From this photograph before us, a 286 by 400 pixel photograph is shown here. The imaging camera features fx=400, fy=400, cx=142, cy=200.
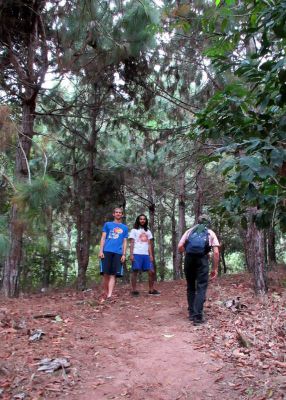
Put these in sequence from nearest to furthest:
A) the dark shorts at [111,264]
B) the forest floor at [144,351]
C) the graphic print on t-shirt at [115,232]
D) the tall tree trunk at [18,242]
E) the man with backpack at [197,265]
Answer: the forest floor at [144,351] < the man with backpack at [197,265] < the dark shorts at [111,264] < the graphic print on t-shirt at [115,232] < the tall tree trunk at [18,242]

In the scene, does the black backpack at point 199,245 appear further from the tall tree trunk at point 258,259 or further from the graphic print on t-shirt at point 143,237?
the graphic print on t-shirt at point 143,237

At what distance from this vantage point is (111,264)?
689cm

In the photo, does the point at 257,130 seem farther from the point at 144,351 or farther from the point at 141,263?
the point at 141,263

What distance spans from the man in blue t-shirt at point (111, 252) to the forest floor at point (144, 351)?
0.53 m

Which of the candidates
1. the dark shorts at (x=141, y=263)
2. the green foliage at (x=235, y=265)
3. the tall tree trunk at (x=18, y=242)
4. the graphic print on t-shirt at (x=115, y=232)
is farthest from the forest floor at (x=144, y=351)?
the green foliage at (x=235, y=265)

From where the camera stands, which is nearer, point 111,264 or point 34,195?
point 34,195

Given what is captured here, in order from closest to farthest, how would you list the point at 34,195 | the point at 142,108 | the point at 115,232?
the point at 34,195
the point at 115,232
the point at 142,108

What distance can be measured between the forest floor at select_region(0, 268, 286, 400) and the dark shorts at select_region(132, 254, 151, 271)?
0.95m

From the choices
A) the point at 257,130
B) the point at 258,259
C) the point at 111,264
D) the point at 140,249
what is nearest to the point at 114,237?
the point at 111,264

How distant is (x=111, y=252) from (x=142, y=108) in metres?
4.34

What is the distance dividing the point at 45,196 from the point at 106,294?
2.73 m

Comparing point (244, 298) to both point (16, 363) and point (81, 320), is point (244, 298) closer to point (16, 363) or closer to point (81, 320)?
point (81, 320)

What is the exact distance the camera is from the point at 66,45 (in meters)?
6.97

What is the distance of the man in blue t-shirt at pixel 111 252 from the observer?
6.87m
